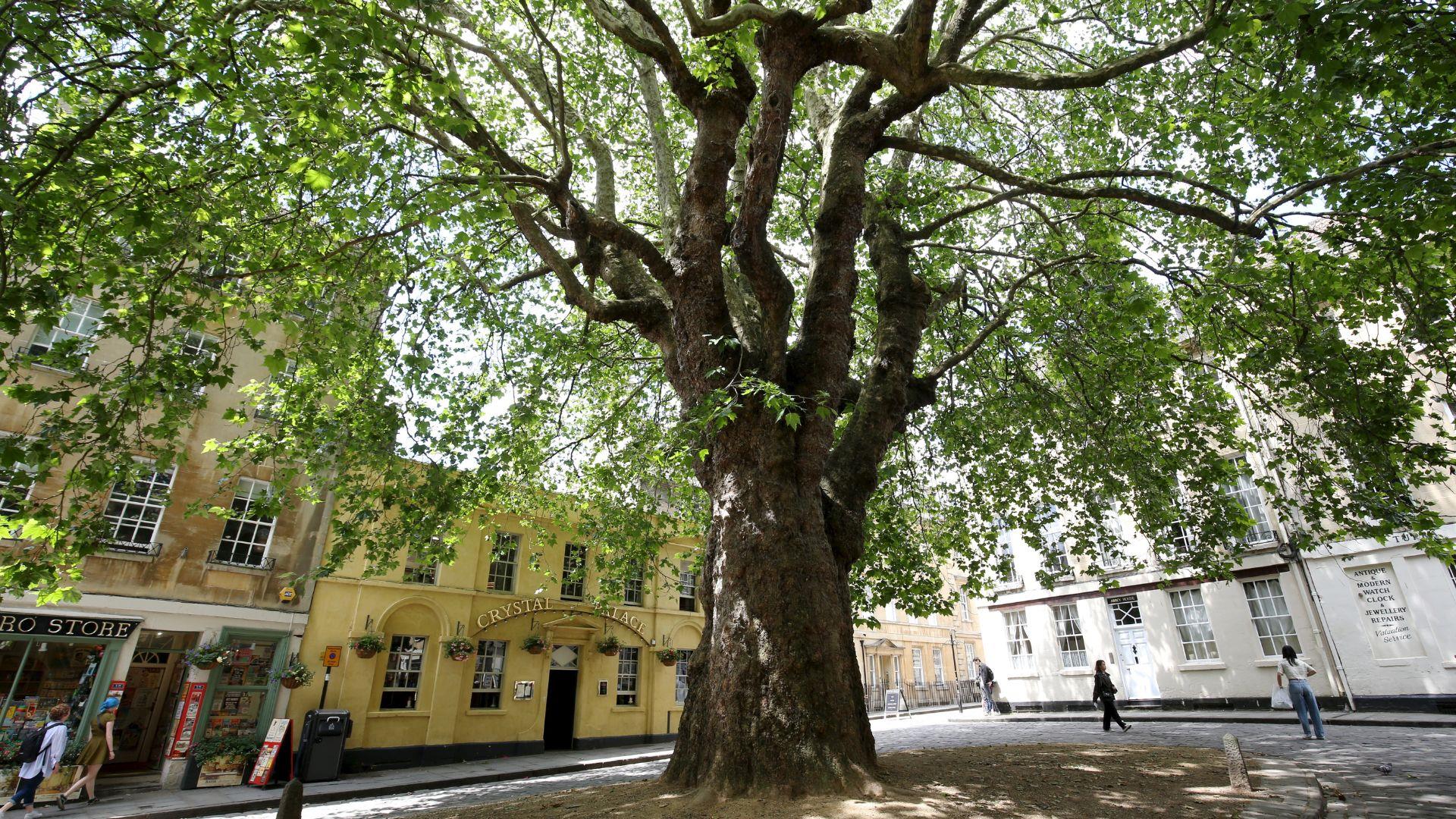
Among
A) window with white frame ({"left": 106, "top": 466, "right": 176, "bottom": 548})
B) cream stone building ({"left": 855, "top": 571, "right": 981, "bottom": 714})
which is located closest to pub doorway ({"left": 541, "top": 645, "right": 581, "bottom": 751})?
window with white frame ({"left": 106, "top": 466, "right": 176, "bottom": 548})

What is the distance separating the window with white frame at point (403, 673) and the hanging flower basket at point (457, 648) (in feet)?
2.23

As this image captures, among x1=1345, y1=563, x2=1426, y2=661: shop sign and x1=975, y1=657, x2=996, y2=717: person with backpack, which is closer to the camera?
x1=1345, y1=563, x2=1426, y2=661: shop sign

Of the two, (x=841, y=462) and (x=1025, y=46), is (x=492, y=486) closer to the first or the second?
(x=841, y=462)

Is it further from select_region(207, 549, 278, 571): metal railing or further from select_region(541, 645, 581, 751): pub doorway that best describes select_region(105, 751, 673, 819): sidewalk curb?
select_region(207, 549, 278, 571): metal railing

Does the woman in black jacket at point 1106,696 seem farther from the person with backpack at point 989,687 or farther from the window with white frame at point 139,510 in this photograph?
the window with white frame at point 139,510

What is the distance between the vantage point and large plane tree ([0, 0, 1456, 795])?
5262 millimetres

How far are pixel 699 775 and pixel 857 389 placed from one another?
4.81 meters

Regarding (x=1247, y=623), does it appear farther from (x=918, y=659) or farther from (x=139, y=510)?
(x=139, y=510)

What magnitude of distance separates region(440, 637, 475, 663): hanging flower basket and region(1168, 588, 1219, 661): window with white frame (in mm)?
19806

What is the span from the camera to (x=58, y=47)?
507 centimetres

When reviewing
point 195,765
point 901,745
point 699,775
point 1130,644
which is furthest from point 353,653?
point 1130,644

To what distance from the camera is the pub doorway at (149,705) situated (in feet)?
47.1

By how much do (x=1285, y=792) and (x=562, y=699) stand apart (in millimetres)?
17499

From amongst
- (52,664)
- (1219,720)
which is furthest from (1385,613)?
(52,664)
